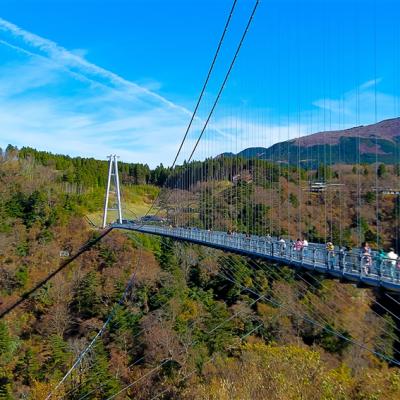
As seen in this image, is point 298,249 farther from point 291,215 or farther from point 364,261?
point 291,215

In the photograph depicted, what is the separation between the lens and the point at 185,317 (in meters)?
22.0

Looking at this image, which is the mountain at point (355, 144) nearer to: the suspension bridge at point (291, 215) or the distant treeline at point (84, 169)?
the suspension bridge at point (291, 215)

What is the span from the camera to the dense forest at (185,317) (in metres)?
15.6

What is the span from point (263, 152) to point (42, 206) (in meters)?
14.5


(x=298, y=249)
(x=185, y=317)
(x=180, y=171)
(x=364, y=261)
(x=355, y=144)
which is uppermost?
(x=355, y=144)

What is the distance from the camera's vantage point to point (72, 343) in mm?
20906

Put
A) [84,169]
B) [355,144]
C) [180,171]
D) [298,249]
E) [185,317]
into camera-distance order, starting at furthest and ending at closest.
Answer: [84,169], [180,171], [185,317], [355,144], [298,249]

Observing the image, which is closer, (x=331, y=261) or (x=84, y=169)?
(x=331, y=261)

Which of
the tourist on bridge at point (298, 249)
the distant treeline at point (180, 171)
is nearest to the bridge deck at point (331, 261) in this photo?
the tourist on bridge at point (298, 249)

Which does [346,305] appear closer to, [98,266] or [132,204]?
[98,266]

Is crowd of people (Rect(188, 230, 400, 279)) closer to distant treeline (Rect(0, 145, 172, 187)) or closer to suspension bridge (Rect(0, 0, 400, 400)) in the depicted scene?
suspension bridge (Rect(0, 0, 400, 400))

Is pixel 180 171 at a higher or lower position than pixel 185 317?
higher

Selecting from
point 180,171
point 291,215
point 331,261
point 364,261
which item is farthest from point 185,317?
point 364,261

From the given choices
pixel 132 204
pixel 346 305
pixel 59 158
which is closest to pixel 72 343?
pixel 346 305
